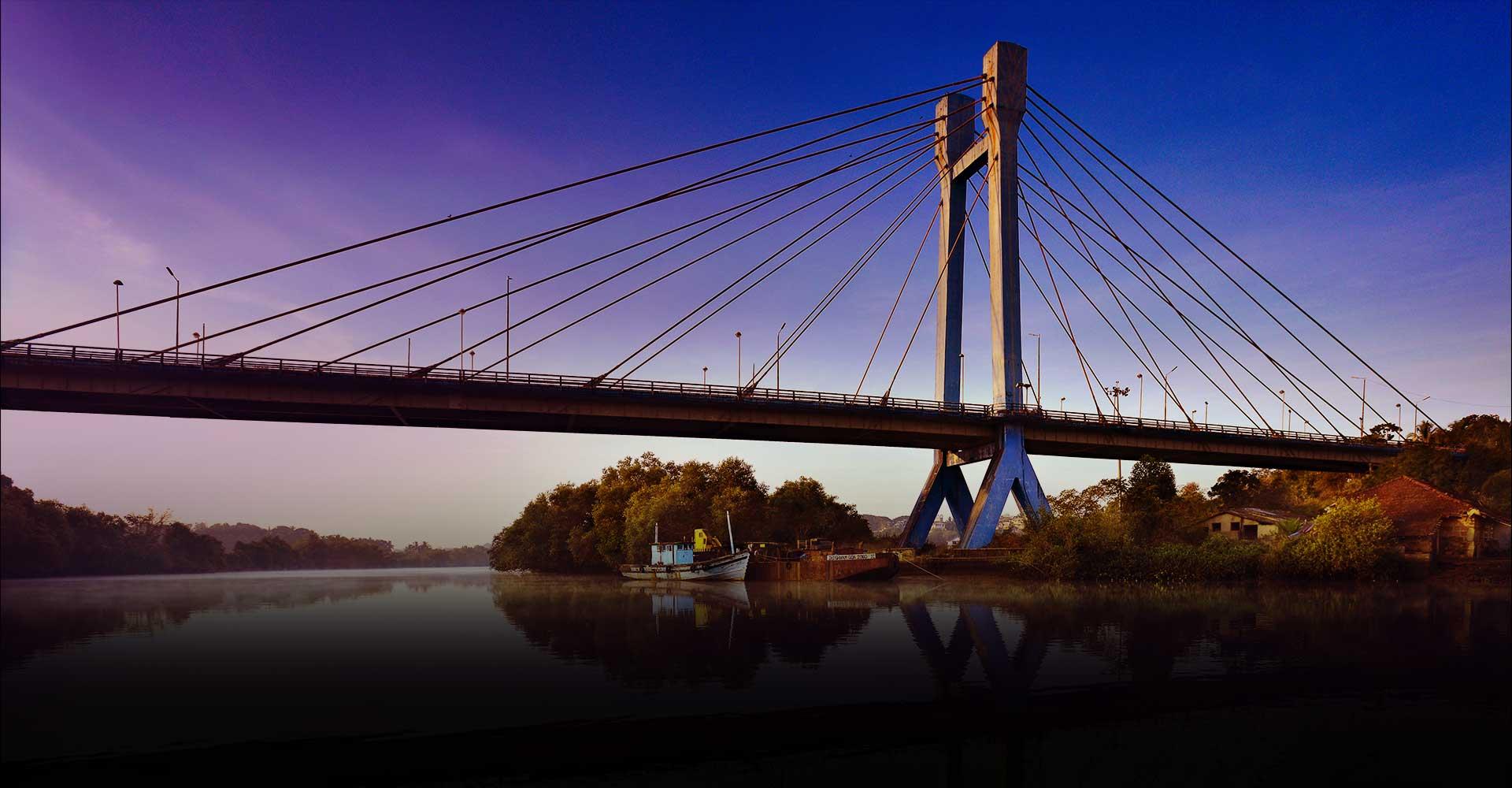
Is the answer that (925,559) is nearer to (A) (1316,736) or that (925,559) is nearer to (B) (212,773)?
(A) (1316,736)

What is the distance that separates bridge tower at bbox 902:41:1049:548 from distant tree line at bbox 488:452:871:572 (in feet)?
69.3

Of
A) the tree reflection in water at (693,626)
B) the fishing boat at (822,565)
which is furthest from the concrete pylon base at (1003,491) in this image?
the tree reflection in water at (693,626)

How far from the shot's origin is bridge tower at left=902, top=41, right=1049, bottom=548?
2394 inches

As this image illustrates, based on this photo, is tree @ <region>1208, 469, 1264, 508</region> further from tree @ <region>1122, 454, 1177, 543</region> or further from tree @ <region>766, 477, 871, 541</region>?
tree @ <region>766, 477, 871, 541</region>

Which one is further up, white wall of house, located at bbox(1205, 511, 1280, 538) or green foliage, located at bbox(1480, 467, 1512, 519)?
green foliage, located at bbox(1480, 467, 1512, 519)

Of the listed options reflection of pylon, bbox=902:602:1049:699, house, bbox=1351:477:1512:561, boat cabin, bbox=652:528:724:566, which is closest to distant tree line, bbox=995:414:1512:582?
house, bbox=1351:477:1512:561

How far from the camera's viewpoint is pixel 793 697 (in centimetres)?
1986

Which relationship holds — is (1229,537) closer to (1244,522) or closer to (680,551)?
(1244,522)

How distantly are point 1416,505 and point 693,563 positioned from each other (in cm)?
5421

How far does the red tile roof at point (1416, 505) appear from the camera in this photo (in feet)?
186

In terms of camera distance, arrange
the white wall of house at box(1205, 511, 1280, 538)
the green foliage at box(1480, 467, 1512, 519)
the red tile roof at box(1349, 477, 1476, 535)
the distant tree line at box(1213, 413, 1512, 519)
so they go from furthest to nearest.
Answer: the white wall of house at box(1205, 511, 1280, 538) < the distant tree line at box(1213, 413, 1512, 519) < the green foliage at box(1480, 467, 1512, 519) < the red tile roof at box(1349, 477, 1476, 535)

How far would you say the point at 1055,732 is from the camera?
1667cm

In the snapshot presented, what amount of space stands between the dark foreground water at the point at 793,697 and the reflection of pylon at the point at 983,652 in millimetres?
156

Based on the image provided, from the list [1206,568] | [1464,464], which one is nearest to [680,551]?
[1206,568]
